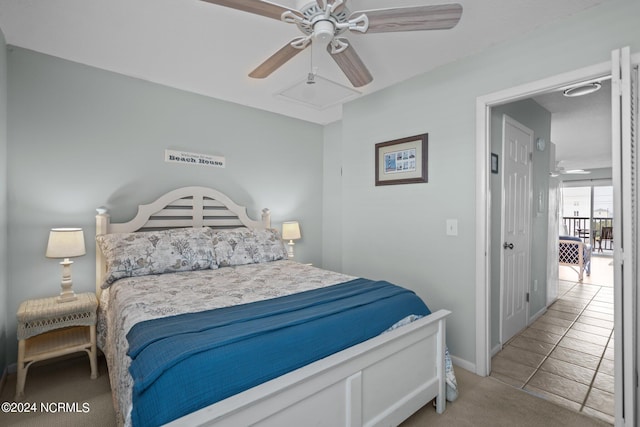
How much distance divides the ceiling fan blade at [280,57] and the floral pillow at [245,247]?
1533 mm

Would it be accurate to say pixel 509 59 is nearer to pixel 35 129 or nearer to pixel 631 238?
pixel 631 238

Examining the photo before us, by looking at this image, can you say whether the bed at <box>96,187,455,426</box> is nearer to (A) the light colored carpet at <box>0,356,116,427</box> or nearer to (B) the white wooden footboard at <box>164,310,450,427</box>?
(B) the white wooden footboard at <box>164,310,450,427</box>

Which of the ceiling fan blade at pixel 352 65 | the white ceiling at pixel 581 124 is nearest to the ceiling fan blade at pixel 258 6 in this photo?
the ceiling fan blade at pixel 352 65

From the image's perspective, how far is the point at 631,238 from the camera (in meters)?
1.60

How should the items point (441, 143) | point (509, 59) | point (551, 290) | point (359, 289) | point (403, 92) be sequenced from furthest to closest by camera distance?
point (551, 290), point (403, 92), point (441, 143), point (509, 59), point (359, 289)

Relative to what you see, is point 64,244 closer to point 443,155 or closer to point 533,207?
point 443,155

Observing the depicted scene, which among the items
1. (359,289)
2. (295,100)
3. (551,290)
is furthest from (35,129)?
(551,290)

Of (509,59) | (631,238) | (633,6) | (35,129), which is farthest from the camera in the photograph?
(35,129)

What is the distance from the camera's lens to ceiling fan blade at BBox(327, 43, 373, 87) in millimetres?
1820

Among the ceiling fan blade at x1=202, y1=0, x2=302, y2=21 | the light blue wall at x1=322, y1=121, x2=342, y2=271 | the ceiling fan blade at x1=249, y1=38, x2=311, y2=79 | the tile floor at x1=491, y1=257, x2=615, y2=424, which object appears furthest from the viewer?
the light blue wall at x1=322, y1=121, x2=342, y2=271

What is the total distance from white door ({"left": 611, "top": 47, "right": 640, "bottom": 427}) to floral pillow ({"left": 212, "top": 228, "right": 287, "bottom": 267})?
254 cm

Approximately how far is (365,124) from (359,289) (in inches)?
Result: 80.2

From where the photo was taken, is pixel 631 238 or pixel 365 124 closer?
pixel 631 238

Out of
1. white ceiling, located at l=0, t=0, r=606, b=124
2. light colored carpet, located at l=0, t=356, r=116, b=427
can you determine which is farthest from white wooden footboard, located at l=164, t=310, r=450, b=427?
white ceiling, located at l=0, t=0, r=606, b=124
